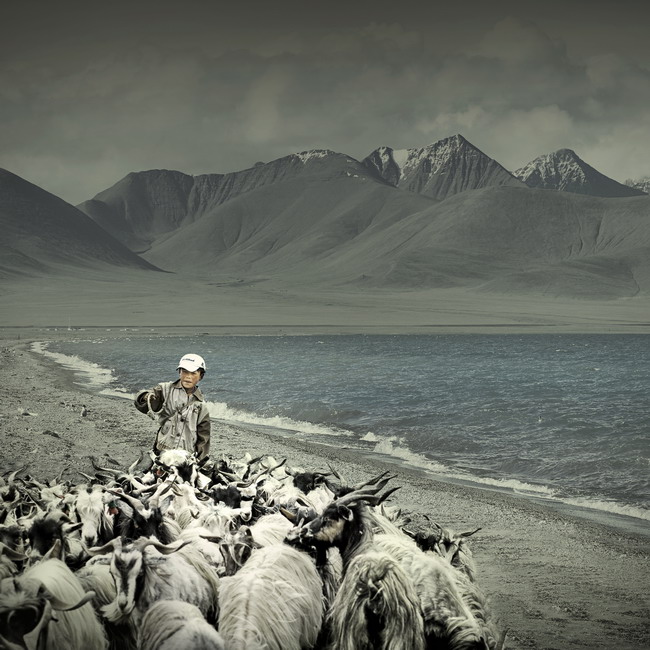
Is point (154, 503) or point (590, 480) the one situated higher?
point (154, 503)

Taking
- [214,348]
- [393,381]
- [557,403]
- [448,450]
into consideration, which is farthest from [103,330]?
[448,450]

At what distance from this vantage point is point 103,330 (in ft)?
237

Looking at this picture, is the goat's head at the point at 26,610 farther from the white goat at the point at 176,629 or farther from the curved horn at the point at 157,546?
the curved horn at the point at 157,546

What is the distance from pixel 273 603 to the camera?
13.9ft

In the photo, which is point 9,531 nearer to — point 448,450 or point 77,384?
point 448,450

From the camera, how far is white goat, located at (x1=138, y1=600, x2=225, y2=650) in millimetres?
3828

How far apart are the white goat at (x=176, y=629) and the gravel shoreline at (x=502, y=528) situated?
2.84m

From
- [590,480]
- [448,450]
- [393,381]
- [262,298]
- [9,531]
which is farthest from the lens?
[262,298]

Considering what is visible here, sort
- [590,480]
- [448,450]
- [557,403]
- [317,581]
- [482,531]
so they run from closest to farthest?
[317,581] < [482,531] < [590,480] < [448,450] < [557,403]

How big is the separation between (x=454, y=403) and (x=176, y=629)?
21535mm

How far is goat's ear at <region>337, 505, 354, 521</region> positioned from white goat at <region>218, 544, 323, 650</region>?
331 mm

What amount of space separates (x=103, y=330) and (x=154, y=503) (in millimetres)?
69358

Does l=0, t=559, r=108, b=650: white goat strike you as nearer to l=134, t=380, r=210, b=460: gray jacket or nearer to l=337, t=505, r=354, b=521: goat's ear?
l=337, t=505, r=354, b=521: goat's ear

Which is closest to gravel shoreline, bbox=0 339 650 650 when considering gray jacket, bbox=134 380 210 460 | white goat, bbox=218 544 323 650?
gray jacket, bbox=134 380 210 460
